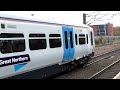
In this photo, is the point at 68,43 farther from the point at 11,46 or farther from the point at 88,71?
the point at 11,46

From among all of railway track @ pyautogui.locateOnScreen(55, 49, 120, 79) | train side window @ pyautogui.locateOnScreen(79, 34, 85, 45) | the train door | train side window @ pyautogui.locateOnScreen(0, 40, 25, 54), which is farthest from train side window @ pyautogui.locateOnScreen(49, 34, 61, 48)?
train side window @ pyautogui.locateOnScreen(79, 34, 85, 45)

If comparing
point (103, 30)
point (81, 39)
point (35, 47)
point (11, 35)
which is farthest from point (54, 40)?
point (103, 30)

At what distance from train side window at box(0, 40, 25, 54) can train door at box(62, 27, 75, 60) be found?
178 inches

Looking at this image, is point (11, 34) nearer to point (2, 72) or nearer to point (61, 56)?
point (2, 72)

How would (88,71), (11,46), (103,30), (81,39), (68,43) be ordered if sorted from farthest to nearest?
(103,30) → (81,39) → (88,71) → (68,43) → (11,46)

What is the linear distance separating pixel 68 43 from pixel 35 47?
3.98m

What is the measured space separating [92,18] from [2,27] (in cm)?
3286

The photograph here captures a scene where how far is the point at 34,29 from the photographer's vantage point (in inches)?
465

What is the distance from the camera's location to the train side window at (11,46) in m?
9.77

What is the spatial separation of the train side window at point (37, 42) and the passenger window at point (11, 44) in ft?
2.05

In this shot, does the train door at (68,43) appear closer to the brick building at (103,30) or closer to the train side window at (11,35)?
the train side window at (11,35)

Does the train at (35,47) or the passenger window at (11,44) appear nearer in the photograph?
the passenger window at (11,44)

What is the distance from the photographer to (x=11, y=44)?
10219 mm

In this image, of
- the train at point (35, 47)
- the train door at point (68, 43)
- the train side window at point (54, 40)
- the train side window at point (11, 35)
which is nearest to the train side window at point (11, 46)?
the train at point (35, 47)
